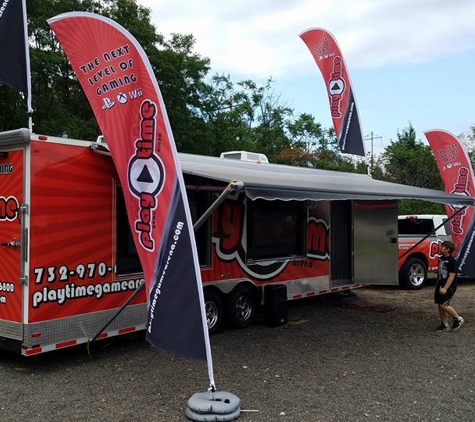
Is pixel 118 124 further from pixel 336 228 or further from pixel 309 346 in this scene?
pixel 336 228

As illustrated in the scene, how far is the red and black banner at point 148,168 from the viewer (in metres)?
4.47

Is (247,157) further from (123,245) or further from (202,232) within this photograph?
(123,245)

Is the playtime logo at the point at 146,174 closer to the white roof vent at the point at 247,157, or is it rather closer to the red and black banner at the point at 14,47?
the red and black banner at the point at 14,47

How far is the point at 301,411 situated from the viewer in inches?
181

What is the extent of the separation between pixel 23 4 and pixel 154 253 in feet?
12.8

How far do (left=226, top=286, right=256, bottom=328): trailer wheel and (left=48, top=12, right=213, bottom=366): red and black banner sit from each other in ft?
10.0

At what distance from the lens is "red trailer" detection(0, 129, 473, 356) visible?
5.48 m

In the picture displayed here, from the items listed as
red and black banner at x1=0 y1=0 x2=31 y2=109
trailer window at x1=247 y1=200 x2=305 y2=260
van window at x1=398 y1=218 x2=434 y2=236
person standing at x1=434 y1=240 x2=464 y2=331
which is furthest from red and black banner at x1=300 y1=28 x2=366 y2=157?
red and black banner at x1=0 y1=0 x2=31 y2=109

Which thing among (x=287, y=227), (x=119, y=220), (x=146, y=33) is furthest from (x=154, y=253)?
(x=146, y=33)

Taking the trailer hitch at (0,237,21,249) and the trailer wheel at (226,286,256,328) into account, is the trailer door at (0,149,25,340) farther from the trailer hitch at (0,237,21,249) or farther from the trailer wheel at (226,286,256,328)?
the trailer wheel at (226,286,256,328)

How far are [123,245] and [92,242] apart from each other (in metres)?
0.48

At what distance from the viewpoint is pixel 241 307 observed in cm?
796

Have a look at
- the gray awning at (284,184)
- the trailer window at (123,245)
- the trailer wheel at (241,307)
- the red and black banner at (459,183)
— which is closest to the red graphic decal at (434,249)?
→ the red and black banner at (459,183)

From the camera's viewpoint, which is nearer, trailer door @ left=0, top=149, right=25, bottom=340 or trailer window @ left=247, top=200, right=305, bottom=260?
trailer door @ left=0, top=149, right=25, bottom=340
